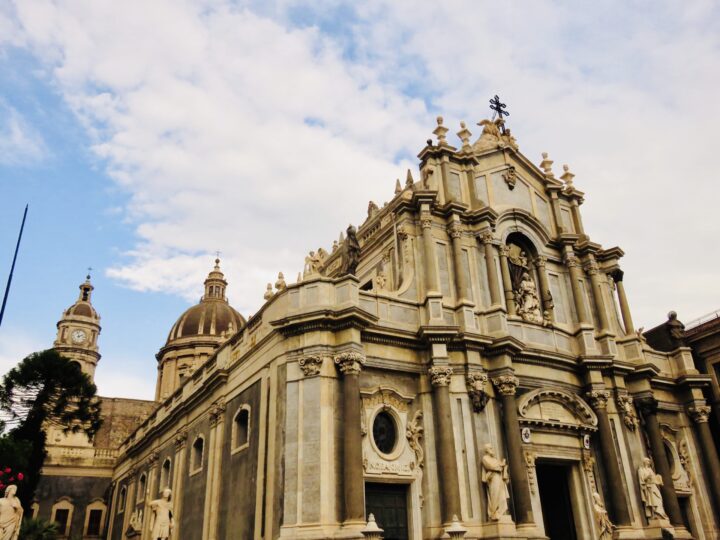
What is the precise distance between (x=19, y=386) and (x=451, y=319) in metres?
21.6

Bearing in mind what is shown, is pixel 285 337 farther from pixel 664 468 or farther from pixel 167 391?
pixel 167 391

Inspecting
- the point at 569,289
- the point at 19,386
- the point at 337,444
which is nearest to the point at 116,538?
the point at 19,386

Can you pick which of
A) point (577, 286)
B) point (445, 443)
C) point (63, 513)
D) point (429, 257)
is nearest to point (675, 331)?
point (577, 286)

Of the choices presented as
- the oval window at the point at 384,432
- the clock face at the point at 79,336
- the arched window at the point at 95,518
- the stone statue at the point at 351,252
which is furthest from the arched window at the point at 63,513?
the stone statue at the point at 351,252

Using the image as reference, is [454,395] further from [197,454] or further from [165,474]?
[165,474]

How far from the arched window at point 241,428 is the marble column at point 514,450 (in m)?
8.14

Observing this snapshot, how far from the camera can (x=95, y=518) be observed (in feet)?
135

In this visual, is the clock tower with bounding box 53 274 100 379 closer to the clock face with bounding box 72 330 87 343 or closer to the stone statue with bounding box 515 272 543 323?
the clock face with bounding box 72 330 87 343

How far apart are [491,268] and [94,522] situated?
32.1m

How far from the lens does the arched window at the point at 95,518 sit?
4041cm

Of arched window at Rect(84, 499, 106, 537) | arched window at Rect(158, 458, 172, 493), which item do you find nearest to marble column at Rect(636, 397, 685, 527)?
arched window at Rect(158, 458, 172, 493)

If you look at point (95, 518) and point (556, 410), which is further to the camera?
point (95, 518)

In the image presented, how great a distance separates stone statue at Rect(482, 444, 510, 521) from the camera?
18547 mm

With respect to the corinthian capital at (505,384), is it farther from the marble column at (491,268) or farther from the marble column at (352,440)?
the marble column at (352,440)
